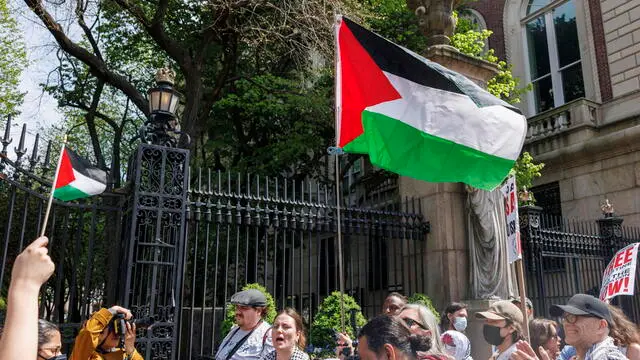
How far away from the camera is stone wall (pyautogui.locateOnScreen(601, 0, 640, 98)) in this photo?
57.2 ft

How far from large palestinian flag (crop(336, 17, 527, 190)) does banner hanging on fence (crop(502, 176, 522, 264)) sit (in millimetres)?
666

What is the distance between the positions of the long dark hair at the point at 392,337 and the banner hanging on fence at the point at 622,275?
A: 5.98m

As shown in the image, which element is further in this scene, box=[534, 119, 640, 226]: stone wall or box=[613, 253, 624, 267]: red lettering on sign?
box=[534, 119, 640, 226]: stone wall

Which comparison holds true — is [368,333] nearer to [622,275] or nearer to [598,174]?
[622,275]

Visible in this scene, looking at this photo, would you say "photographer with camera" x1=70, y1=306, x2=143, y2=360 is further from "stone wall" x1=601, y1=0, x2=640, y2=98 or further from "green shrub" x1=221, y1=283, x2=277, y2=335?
"stone wall" x1=601, y1=0, x2=640, y2=98

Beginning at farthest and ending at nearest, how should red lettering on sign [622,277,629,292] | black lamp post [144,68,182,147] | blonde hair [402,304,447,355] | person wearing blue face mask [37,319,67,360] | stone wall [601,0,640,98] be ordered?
stone wall [601,0,640,98] → red lettering on sign [622,277,629,292] → black lamp post [144,68,182,147] → person wearing blue face mask [37,319,67,360] → blonde hair [402,304,447,355]

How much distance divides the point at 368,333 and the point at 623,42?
1862 cm

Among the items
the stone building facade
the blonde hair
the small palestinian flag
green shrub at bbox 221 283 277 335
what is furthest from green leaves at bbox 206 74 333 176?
the blonde hair

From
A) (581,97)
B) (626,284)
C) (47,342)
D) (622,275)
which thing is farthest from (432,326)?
(581,97)

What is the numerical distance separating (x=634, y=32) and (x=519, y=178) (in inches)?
287

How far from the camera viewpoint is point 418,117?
5133mm

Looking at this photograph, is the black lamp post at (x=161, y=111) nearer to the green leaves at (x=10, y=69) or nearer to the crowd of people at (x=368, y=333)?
the crowd of people at (x=368, y=333)

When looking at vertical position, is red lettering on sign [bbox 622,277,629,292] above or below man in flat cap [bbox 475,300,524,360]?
above

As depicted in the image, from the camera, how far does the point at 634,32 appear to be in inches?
688
